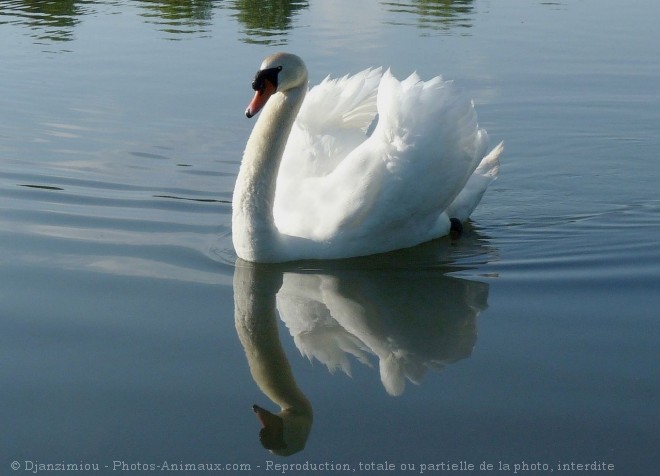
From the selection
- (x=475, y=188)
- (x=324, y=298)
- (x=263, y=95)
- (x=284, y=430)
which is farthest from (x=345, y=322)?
(x=475, y=188)

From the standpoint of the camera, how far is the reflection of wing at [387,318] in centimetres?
580

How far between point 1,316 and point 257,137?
7.02 feet

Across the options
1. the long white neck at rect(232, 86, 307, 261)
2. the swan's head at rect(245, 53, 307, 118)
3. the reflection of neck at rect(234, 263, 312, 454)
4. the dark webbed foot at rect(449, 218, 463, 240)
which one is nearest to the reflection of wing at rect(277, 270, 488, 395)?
Answer: the reflection of neck at rect(234, 263, 312, 454)

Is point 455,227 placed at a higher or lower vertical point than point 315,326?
lower

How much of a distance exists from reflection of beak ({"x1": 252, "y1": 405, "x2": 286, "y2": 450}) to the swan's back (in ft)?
7.38

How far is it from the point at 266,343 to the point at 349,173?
173 cm

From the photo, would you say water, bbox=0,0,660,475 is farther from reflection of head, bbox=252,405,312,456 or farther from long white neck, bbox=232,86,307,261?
long white neck, bbox=232,86,307,261

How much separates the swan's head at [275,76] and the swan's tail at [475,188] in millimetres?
1700

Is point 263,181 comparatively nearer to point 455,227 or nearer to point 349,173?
point 349,173

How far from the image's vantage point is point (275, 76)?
7.30 meters

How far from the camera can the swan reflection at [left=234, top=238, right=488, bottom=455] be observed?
541 centimetres

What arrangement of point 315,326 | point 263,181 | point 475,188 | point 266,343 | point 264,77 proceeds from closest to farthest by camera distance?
point 266,343, point 315,326, point 264,77, point 263,181, point 475,188

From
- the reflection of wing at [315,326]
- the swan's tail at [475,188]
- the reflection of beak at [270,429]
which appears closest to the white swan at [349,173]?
the swan's tail at [475,188]

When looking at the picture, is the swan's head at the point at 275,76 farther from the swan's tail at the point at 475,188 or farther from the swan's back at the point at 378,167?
the swan's tail at the point at 475,188
